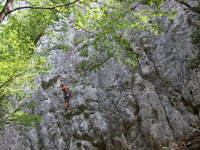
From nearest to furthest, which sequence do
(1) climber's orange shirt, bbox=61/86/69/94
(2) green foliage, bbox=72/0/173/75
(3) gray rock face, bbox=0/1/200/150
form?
(2) green foliage, bbox=72/0/173/75
(3) gray rock face, bbox=0/1/200/150
(1) climber's orange shirt, bbox=61/86/69/94

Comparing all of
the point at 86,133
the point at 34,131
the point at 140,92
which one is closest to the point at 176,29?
the point at 140,92

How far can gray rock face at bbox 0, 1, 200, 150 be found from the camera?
8148 mm

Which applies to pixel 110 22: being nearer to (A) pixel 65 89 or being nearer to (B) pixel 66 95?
(A) pixel 65 89

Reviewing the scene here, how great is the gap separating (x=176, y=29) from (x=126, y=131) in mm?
5989

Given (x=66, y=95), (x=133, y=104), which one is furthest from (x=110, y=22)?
(x=66, y=95)

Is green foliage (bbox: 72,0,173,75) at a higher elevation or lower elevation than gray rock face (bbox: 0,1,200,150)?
higher

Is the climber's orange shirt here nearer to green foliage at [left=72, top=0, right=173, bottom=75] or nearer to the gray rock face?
the gray rock face

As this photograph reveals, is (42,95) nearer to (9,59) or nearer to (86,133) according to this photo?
→ (86,133)

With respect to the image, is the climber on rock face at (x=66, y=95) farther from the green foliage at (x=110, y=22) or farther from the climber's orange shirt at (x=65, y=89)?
the green foliage at (x=110, y=22)

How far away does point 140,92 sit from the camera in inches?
364

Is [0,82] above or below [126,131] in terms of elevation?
above

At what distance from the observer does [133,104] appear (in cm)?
924

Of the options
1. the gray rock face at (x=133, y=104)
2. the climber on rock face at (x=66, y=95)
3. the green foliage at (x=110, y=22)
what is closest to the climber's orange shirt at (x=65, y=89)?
the climber on rock face at (x=66, y=95)

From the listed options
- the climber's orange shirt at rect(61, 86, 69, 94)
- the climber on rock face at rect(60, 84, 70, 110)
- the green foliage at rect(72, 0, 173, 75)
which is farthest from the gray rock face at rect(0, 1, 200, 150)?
the green foliage at rect(72, 0, 173, 75)
